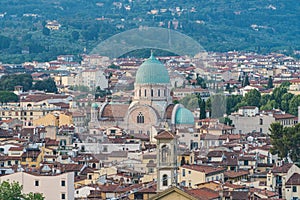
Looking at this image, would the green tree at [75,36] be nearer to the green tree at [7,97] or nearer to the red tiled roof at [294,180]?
the green tree at [7,97]

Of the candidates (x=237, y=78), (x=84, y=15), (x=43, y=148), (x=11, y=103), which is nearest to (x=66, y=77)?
(x=237, y=78)

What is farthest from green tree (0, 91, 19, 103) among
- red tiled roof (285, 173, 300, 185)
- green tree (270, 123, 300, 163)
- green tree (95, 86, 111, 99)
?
red tiled roof (285, 173, 300, 185)

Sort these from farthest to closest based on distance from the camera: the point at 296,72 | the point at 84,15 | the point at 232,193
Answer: the point at 84,15, the point at 296,72, the point at 232,193

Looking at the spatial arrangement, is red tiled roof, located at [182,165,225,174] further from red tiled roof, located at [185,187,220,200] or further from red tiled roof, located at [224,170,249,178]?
red tiled roof, located at [185,187,220,200]

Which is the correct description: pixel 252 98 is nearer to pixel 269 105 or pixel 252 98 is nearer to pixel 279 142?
pixel 269 105

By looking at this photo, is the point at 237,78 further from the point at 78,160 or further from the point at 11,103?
the point at 78,160
